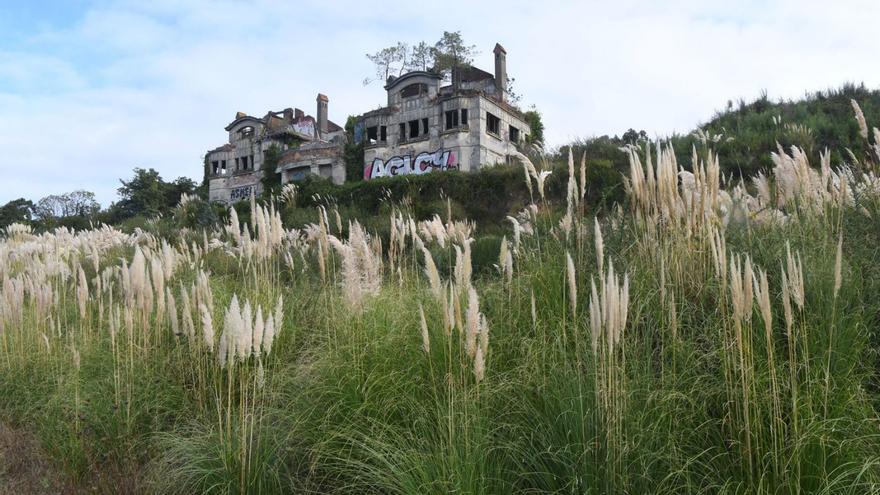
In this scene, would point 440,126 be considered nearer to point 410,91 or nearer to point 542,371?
point 410,91

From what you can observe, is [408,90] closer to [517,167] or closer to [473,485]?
[517,167]

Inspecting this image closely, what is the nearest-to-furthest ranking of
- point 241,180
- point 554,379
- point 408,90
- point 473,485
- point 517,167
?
1. point 473,485
2. point 554,379
3. point 517,167
4. point 408,90
5. point 241,180

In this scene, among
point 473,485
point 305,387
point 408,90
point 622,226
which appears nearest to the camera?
point 473,485

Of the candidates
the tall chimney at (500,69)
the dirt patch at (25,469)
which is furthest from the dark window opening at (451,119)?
the dirt patch at (25,469)

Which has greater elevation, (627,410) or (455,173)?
(455,173)

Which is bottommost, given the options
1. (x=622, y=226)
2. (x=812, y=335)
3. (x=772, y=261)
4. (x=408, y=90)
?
(x=812, y=335)

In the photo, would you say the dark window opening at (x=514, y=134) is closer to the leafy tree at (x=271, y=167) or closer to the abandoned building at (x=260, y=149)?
the abandoned building at (x=260, y=149)

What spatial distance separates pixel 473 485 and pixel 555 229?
9.53 feet

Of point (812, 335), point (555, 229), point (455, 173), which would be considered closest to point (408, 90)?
point (455, 173)

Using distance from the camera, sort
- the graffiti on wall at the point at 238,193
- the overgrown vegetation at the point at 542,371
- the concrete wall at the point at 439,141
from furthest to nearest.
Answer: the graffiti on wall at the point at 238,193, the concrete wall at the point at 439,141, the overgrown vegetation at the point at 542,371

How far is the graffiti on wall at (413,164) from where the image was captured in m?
32.4

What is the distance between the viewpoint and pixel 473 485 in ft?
7.77

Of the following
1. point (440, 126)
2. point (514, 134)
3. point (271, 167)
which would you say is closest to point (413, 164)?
point (440, 126)

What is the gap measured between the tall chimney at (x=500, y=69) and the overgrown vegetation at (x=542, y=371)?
33.0 metres
